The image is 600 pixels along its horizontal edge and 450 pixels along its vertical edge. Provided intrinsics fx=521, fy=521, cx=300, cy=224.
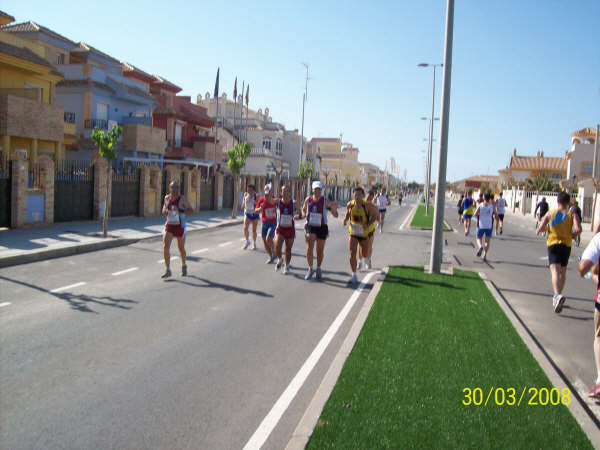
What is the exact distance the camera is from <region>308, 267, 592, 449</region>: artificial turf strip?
12.2 feet

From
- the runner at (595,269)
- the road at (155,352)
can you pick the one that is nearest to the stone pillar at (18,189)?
the road at (155,352)

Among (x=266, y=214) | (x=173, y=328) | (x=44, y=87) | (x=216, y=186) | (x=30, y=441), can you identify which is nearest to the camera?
(x=30, y=441)

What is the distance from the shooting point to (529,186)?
55344 millimetres

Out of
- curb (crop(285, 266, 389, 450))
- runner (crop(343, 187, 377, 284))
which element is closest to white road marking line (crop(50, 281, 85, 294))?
runner (crop(343, 187, 377, 284))

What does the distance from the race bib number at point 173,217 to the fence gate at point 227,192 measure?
25.0m

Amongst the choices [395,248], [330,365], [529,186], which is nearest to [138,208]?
[395,248]

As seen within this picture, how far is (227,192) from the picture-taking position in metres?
35.3

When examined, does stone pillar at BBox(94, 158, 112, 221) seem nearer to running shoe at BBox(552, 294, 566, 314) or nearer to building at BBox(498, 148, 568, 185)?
running shoe at BBox(552, 294, 566, 314)

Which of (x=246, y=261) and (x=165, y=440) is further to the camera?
(x=246, y=261)

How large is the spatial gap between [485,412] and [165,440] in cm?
250

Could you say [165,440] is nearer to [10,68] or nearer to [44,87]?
[10,68]

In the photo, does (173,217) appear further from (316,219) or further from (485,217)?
(485,217)

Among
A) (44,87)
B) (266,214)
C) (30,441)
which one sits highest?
(44,87)

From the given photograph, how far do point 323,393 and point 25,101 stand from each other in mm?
23720
